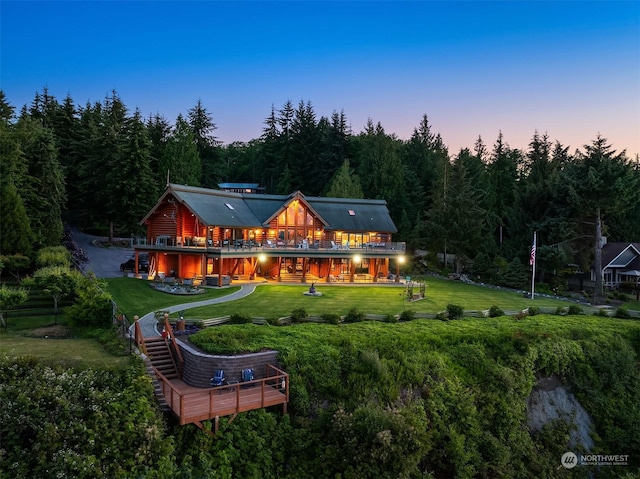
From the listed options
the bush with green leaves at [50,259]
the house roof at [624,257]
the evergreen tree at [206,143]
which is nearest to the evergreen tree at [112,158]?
the evergreen tree at [206,143]

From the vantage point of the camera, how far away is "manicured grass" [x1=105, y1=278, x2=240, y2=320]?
2441 centimetres

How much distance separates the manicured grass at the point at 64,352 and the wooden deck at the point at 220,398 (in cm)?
235

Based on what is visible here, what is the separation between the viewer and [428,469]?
49.2 feet

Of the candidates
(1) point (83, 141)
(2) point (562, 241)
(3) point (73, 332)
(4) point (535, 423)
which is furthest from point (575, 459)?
(1) point (83, 141)

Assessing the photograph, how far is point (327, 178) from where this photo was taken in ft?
208

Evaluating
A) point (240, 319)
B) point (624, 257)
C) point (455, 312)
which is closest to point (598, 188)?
point (624, 257)

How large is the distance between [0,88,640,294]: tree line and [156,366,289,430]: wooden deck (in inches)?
891

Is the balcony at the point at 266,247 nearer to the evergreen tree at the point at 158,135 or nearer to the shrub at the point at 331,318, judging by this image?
the shrub at the point at 331,318

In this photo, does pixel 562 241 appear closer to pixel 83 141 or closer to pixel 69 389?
pixel 69 389

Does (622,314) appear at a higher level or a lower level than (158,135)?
lower

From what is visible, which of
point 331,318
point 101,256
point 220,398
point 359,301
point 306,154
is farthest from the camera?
point 306,154

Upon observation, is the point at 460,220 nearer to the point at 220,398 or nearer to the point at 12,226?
the point at 220,398

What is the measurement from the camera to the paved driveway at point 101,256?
35.9 meters

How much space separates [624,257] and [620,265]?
3.12ft
